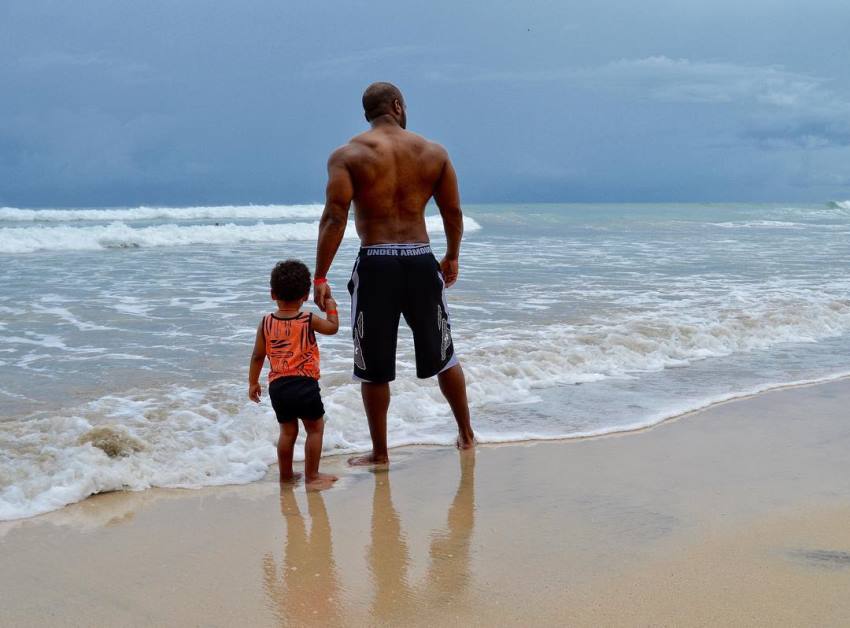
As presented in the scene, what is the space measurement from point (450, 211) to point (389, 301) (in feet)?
1.90

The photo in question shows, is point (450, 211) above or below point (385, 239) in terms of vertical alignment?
above

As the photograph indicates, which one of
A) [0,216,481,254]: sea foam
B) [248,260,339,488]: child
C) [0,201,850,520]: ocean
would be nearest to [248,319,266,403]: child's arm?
[248,260,339,488]: child

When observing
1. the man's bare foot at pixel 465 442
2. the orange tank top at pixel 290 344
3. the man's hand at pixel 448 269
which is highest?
the man's hand at pixel 448 269

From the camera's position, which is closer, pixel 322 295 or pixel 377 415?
pixel 322 295

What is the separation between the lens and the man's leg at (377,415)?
4.20 metres

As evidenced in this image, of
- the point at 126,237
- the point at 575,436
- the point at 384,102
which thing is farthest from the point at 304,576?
the point at 126,237

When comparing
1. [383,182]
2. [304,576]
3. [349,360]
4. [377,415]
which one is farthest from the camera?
[349,360]

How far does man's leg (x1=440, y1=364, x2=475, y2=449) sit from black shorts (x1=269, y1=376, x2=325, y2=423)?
29.5 inches

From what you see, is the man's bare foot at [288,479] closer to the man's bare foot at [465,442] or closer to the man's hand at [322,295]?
the man's hand at [322,295]

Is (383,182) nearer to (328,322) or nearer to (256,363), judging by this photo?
(328,322)

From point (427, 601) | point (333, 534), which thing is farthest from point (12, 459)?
point (427, 601)

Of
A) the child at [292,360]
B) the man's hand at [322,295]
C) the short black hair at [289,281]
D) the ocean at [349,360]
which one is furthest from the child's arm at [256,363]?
the ocean at [349,360]

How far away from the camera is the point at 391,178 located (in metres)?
3.97

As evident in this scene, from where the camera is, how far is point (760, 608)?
7.91 ft
